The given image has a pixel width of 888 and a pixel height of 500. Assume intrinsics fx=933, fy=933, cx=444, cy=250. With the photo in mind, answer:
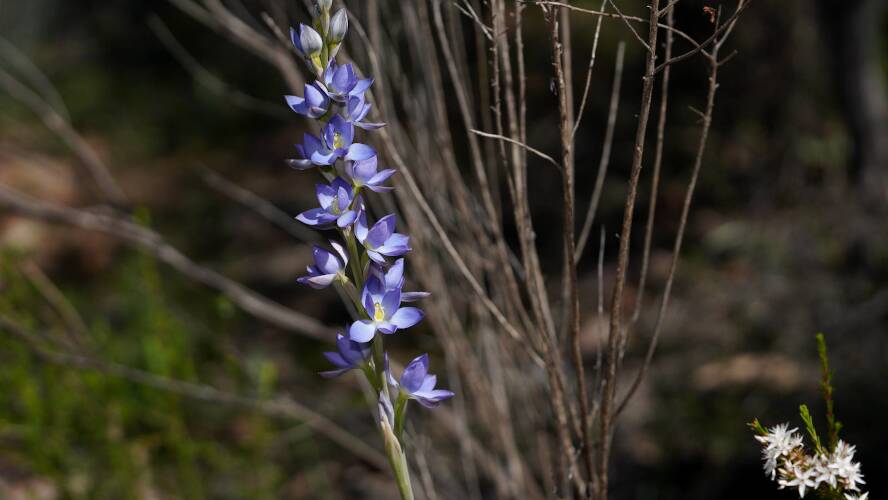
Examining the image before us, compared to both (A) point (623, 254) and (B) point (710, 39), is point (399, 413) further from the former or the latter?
(B) point (710, 39)

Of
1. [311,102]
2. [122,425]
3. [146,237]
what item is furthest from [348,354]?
[122,425]

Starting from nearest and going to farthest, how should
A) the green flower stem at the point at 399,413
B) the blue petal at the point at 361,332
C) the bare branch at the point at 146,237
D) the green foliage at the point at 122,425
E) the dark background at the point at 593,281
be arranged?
the blue petal at the point at 361,332 → the green flower stem at the point at 399,413 → the bare branch at the point at 146,237 → the green foliage at the point at 122,425 → the dark background at the point at 593,281

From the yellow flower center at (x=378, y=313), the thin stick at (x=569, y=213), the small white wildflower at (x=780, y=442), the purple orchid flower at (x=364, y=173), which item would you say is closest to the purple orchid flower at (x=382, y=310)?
the yellow flower center at (x=378, y=313)

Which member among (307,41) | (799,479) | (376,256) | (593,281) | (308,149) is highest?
(593,281)

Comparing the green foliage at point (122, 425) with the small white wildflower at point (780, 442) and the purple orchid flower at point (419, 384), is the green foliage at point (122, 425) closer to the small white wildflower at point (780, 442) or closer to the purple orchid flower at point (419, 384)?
the purple orchid flower at point (419, 384)

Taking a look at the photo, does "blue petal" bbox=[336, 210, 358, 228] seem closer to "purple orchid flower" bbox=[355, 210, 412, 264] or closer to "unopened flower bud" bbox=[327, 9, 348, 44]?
"purple orchid flower" bbox=[355, 210, 412, 264]

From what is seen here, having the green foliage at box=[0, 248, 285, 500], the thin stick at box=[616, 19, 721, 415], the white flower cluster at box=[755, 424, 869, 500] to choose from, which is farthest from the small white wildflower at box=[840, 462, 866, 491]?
the green foliage at box=[0, 248, 285, 500]
